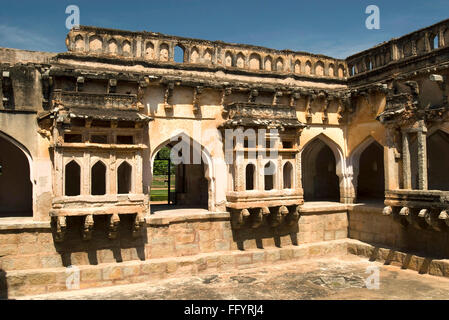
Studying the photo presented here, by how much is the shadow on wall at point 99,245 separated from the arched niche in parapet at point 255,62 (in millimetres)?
5775

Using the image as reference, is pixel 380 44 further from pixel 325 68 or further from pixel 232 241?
pixel 232 241

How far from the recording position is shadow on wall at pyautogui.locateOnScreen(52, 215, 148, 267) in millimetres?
9312

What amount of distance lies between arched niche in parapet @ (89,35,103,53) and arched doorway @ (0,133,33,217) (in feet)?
12.4

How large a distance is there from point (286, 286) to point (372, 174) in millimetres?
8099

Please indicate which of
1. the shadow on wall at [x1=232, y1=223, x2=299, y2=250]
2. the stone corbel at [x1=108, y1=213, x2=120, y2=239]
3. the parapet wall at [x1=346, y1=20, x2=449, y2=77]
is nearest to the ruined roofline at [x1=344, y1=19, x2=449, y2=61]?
the parapet wall at [x1=346, y1=20, x2=449, y2=77]

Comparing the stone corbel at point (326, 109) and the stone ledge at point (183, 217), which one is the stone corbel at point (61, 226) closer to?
the stone ledge at point (183, 217)

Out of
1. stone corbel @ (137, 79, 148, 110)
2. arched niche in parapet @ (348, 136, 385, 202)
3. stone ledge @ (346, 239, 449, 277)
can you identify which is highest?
stone corbel @ (137, 79, 148, 110)

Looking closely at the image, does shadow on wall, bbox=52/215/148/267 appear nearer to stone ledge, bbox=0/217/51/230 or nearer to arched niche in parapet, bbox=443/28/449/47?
stone ledge, bbox=0/217/51/230

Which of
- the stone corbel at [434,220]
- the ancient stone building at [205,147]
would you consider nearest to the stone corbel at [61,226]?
the ancient stone building at [205,147]

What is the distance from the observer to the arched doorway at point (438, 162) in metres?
12.7

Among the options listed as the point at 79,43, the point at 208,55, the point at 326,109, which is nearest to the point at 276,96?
the point at 326,109

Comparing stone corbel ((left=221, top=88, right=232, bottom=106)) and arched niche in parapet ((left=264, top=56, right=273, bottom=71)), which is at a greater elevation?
arched niche in parapet ((left=264, top=56, right=273, bottom=71))

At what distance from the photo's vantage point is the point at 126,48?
1092 centimetres

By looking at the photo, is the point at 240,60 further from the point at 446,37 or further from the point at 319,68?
the point at 446,37
